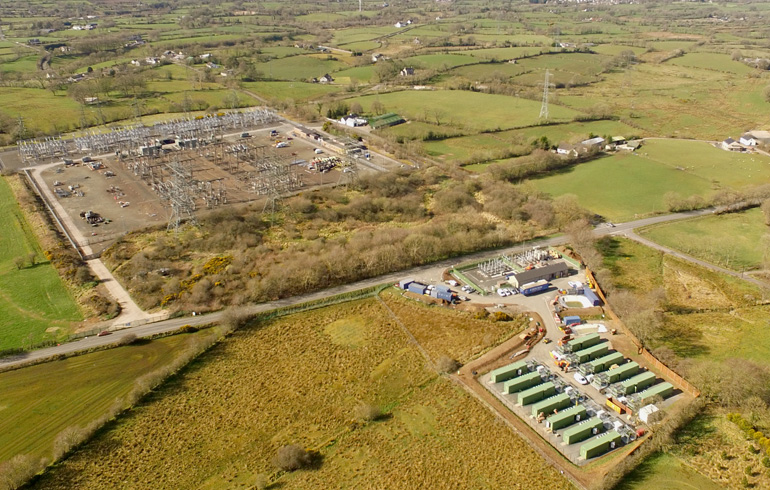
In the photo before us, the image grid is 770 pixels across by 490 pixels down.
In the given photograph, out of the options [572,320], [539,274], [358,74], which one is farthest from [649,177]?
[358,74]

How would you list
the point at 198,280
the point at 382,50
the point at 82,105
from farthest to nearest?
the point at 382,50
the point at 82,105
the point at 198,280

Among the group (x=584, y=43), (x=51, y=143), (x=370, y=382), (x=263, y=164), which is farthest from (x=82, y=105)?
(x=584, y=43)

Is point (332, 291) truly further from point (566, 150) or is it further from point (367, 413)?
point (566, 150)

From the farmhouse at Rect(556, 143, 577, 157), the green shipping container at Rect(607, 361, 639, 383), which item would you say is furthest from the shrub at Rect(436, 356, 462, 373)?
the farmhouse at Rect(556, 143, 577, 157)

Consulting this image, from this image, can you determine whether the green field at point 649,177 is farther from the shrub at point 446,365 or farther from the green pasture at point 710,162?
the shrub at point 446,365

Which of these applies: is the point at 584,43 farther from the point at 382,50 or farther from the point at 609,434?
the point at 609,434
